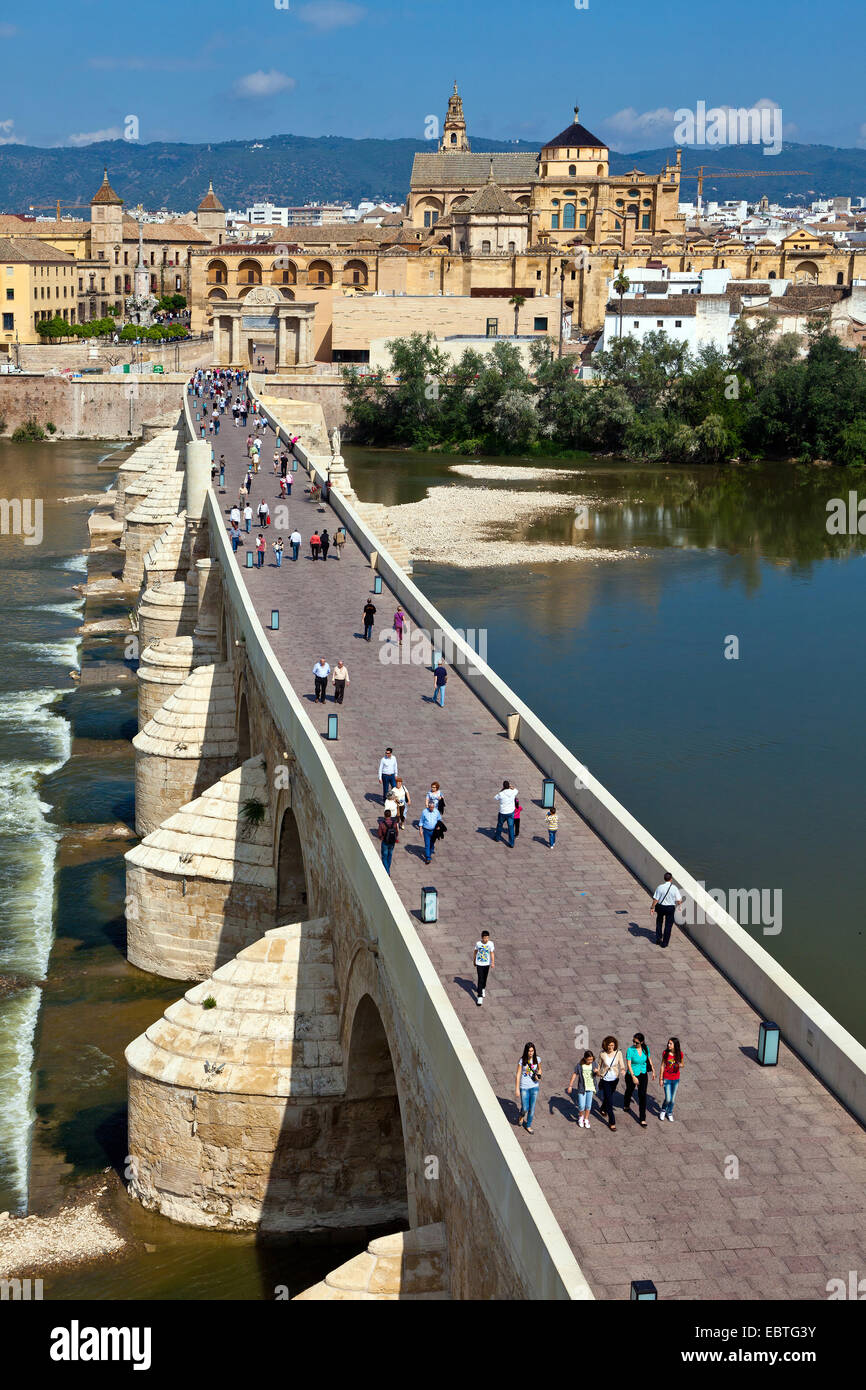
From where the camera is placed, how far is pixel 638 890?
1586 cm

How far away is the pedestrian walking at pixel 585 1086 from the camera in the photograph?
462 inches

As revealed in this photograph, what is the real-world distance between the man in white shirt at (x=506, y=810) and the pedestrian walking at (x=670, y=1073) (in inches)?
196

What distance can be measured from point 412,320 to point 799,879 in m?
73.1

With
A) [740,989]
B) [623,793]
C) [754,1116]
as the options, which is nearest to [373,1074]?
[740,989]

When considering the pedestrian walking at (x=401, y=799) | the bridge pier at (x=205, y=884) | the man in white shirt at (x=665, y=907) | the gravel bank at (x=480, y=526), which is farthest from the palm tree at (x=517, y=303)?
the man in white shirt at (x=665, y=907)

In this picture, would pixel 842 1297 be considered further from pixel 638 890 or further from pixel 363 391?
pixel 363 391

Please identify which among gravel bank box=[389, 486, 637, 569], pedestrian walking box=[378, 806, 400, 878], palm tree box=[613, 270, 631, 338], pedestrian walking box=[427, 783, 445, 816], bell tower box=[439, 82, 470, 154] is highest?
bell tower box=[439, 82, 470, 154]

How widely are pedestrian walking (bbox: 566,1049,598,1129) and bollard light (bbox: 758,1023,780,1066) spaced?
153 cm

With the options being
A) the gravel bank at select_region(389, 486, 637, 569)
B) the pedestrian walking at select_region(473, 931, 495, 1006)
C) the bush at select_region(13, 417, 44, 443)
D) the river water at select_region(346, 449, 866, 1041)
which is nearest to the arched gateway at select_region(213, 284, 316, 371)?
the bush at select_region(13, 417, 44, 443)

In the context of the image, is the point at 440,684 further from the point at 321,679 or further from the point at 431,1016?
the point at 431,1016

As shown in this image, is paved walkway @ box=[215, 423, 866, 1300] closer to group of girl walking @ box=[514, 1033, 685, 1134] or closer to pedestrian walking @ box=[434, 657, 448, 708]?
group of girl walking @ box=[514, 1033, 685, 1134]

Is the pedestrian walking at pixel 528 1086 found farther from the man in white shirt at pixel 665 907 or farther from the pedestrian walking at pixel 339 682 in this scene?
the pedestrian walking at pixel 339 682

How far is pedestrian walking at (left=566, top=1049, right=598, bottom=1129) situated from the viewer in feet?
38.5
